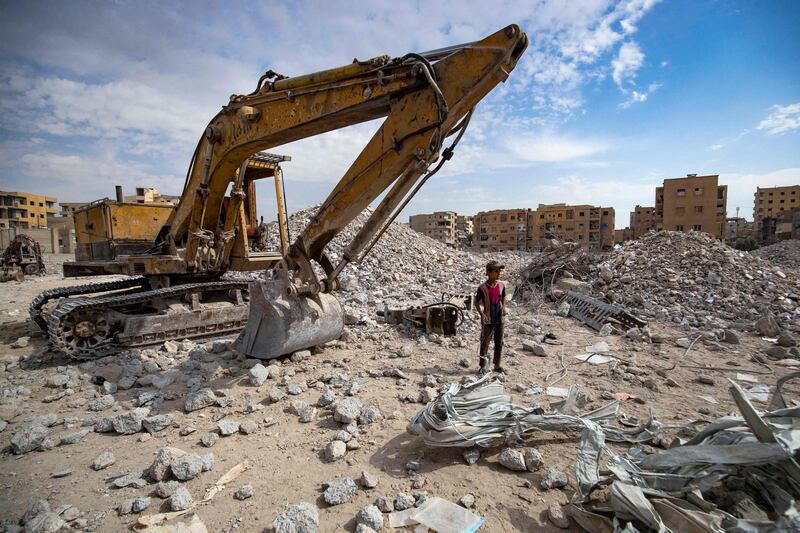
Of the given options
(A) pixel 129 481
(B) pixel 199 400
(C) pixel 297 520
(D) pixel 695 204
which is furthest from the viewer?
(D) pixel 695 204

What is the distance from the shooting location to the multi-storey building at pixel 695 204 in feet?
97.2

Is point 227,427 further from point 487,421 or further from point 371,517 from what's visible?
point 487,421

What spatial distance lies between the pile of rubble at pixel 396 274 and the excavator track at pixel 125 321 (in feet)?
7.65

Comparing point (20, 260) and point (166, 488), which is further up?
point (20, 260)

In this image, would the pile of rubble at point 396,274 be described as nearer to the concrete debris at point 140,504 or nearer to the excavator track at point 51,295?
the excavator track at point 51,295

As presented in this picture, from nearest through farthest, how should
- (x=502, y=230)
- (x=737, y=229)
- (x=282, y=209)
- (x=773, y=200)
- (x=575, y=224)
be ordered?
(x=282, y=209)
(x=575, y=224)
(x=502, y=230)
(x=737, y=229)
(x=773, y=200)

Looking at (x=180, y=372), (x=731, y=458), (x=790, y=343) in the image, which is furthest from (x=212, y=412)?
(x=790, y=343)

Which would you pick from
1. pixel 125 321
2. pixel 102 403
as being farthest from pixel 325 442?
pixel 125 321

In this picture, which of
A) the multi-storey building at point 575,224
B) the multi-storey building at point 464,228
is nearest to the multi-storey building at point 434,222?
the multi-storey building at point 464,228

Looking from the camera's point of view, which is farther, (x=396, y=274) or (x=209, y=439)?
(x=396, y=274)

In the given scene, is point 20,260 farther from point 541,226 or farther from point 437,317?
point 541,226

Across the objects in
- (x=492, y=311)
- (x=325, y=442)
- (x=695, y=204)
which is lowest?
(x=325, y=442)

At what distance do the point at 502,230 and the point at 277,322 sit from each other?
4225cm

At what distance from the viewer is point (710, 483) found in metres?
2.10
